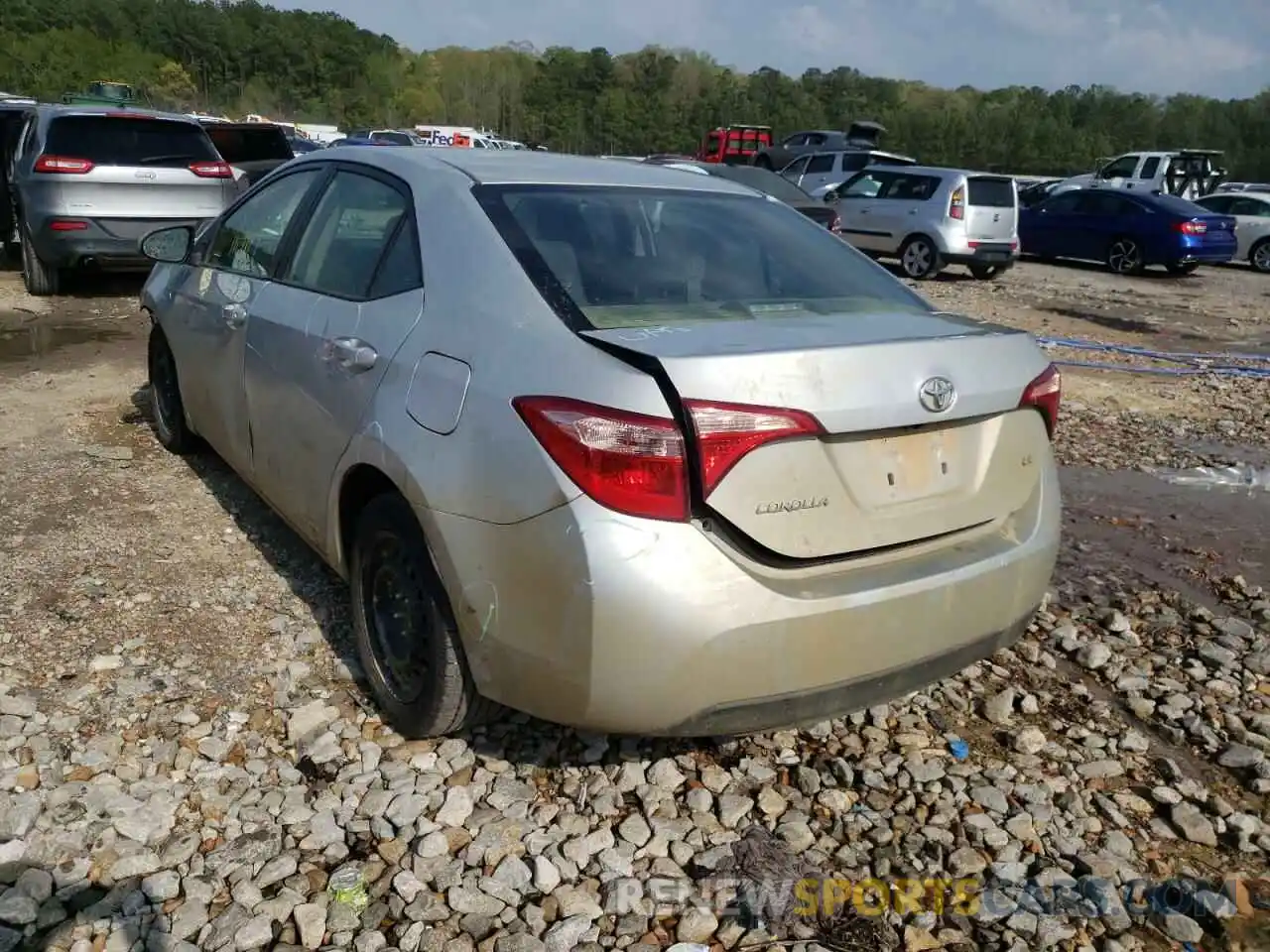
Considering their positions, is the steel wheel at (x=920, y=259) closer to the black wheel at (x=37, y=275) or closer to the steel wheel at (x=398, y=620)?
the black wheel at (x=37, y=275)

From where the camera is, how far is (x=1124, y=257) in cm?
1755

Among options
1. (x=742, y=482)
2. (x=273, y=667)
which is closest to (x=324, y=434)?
(x=273, y=667)

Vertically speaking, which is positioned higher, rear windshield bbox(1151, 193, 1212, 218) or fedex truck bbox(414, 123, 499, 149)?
fedex truck bbox(414, 123, 499, 149)

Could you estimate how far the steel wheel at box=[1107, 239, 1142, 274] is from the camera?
1738cm

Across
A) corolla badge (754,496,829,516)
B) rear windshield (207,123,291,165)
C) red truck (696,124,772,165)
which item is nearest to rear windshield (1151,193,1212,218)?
red truck (696,124,772,165)

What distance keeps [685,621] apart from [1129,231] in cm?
1791

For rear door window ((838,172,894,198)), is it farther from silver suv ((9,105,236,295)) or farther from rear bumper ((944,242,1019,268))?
silver suv ((9,105,236,295))

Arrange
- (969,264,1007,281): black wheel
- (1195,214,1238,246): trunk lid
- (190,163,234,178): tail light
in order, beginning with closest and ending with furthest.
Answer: (190,163,234,178): tail light
(969,264,1007,281): black wheel
(1195,214,1238,246): trunk lid

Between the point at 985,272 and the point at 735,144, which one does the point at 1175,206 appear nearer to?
the point at 985,272

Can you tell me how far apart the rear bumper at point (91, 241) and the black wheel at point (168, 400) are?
4.22 metres

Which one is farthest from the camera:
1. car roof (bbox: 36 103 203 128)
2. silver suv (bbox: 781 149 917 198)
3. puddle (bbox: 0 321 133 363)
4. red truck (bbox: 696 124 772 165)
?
red truck (bbox: 696 124 772 165)

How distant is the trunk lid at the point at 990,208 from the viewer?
14695 mm

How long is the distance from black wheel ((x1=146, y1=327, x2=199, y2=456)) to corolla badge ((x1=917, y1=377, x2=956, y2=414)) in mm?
3706

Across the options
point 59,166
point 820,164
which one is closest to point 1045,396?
point 59,166
